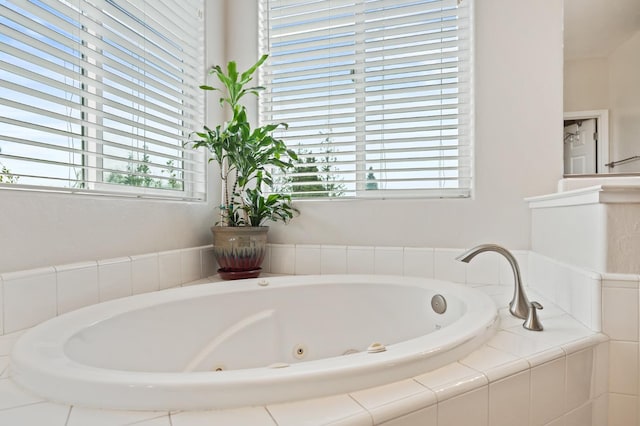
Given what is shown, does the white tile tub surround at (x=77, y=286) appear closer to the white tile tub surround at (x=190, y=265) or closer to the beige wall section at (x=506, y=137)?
the white tile tub surround at (x=190, y=265)

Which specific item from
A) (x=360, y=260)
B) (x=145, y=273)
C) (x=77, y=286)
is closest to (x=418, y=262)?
(x=360, y=260)

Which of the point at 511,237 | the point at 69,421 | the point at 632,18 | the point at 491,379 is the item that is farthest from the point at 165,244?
the point at 632,18

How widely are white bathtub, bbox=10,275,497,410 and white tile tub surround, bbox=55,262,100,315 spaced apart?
114 millimetres

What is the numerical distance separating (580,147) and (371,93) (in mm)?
1023

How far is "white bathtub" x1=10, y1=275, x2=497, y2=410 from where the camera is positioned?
2.17 ft

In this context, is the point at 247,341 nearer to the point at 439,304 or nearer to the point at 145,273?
the point at 145,273

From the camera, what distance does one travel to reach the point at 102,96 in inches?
56.4

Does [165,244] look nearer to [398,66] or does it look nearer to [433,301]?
[433,301]

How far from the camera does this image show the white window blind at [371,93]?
1.86 meters

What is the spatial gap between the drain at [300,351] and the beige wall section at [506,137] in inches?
26.7

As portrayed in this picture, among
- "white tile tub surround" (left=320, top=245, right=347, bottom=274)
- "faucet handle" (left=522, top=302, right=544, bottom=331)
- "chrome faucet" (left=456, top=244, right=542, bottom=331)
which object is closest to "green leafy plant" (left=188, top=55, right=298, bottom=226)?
"white tile tub surround" (left=320, top=245, right=347, bottom=274)

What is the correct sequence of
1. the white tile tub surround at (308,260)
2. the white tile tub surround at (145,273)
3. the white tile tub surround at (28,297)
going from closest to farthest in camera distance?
the white tile tub surround at (28,297) < the white tile tub surround at (145,273) < the white tile tub surround at (308,260)

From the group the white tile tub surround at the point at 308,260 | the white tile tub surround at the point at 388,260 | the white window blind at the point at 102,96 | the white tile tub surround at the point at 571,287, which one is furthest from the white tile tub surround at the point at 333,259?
the white tile tub surround at the point at 571,287

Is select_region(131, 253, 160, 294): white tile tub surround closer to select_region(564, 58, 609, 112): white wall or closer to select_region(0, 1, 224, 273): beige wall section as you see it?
select_region(0, 1, 224, 273): beige wall section
